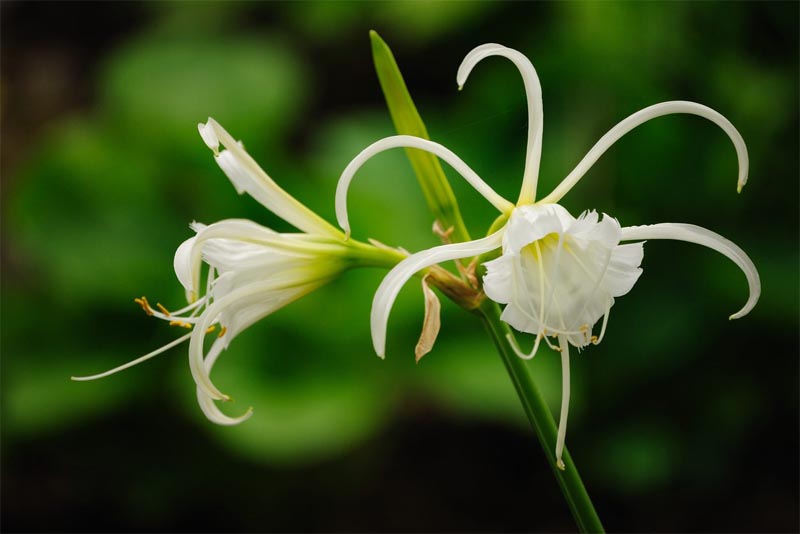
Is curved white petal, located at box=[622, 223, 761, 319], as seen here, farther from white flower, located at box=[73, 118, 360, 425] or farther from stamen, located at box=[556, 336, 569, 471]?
white flower, located at box=[73, 118, 360, 425]


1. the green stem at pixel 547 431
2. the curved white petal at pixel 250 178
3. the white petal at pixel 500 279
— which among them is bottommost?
the green stem at pixel 547 431

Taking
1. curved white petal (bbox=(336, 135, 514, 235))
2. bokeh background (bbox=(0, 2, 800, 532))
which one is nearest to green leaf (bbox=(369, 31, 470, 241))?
curved white petal (bbox=(336, 135, 514, 235))

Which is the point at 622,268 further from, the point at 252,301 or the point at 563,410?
the point at 252,301

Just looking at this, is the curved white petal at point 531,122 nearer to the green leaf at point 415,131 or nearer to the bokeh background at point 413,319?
the green leaf at point 415,131

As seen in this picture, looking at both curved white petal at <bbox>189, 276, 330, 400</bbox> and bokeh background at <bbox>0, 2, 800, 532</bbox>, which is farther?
bokeh background at <bbox>0, 2, 800, 532</bbox>

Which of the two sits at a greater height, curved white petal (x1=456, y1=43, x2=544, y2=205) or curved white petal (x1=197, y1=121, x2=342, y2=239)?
curved white petal (x1=197, y1=121, x2=342, y2=239)

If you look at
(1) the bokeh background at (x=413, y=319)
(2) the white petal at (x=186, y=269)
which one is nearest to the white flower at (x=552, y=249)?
(2) the white petal at (x=186, y=269)

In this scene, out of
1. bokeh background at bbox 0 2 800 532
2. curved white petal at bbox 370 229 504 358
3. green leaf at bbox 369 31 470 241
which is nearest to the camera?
curved white petal at bbox 370 229 504 358

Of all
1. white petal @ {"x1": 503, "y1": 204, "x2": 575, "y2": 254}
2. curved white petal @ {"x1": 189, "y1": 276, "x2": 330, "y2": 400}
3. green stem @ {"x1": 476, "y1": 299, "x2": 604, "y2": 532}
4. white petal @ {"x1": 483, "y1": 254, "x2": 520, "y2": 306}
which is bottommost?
green stem @ {"x1": 476, "y1": 299, "x2": 604, "y2": 532}
